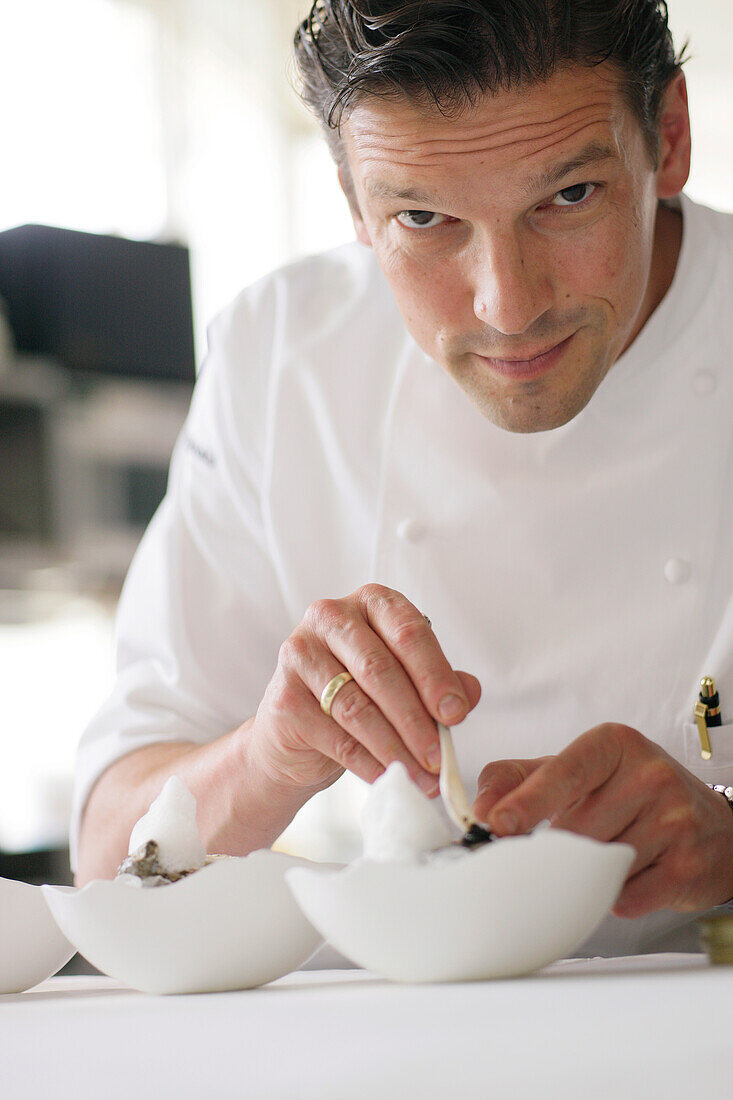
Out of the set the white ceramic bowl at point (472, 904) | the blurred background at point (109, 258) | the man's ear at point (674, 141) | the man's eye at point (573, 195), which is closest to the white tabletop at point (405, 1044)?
the white ceramic bowl at point (472, 904)

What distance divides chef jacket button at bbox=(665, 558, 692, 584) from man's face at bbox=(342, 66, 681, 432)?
0.70 feet

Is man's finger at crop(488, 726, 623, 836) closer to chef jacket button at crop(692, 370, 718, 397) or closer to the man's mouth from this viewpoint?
the man's mouth

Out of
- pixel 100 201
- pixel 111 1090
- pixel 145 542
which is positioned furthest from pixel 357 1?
pixel 100 201

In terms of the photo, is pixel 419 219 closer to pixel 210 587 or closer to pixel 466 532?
pixel 466 532

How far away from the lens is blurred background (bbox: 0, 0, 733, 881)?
10.5ft

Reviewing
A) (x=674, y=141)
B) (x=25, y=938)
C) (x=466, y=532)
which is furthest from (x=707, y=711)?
(x=25, y=938)

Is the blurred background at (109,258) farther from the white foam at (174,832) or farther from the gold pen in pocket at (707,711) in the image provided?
the white foam at (174,832)

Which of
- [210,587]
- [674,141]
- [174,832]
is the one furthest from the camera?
[210,587]

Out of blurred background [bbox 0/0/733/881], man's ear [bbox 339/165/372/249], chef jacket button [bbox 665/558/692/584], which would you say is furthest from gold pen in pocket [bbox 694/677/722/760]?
blurred background [bbox 0/0/733/881]

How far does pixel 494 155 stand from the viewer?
3.09 ft

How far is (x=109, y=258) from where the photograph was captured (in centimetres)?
328

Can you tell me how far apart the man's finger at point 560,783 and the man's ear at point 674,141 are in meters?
0.62

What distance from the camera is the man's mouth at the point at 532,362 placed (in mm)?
1040

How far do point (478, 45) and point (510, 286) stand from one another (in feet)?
0.62
